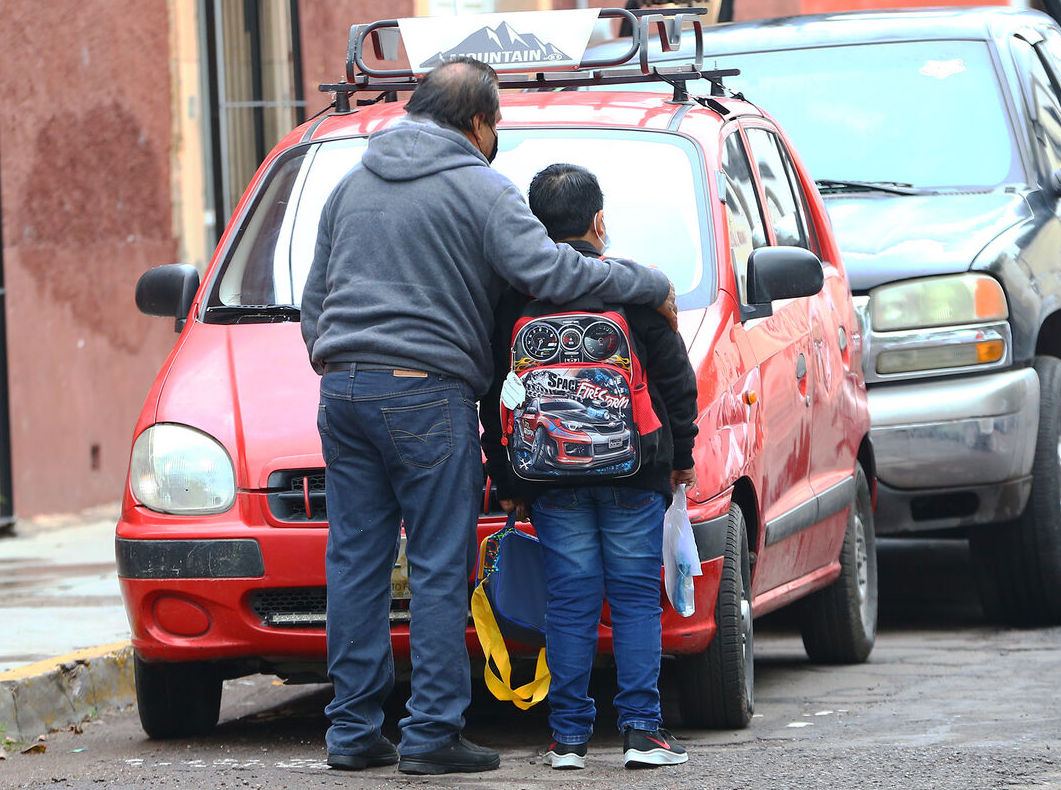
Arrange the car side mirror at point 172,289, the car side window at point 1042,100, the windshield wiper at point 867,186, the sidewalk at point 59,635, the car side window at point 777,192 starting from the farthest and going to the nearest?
1. the car side window at point 1042,100
2. the windshield wiper at point 867,186
3. the car side window at point 777,192
4. the sidewalk at point 59,635
5. the car side mirror at point 172,289

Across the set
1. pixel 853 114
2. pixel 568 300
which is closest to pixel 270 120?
pixel 853 114

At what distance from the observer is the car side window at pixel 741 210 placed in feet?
20.0

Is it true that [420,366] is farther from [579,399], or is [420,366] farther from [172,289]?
[172,289]

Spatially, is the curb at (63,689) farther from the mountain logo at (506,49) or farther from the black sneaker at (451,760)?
the mountain logo at (506,49)

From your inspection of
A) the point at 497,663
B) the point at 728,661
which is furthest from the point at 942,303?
the point at 497,663

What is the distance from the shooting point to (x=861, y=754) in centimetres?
520

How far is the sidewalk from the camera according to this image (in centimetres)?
640

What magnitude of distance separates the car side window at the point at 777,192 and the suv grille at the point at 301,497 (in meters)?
1.85

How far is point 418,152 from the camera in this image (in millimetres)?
4977

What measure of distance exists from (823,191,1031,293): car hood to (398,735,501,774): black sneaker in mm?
3271

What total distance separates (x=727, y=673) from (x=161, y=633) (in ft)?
4.84

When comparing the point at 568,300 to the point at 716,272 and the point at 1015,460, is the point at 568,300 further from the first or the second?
the point at 1015,460

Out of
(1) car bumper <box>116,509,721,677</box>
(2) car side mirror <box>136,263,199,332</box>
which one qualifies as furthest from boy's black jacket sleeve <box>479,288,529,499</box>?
(2) car side mirror <box>136,263,199,332</box>

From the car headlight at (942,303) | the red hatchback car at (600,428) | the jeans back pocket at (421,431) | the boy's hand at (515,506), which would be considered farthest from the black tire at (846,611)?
the jeans back pocket at (421,431)
